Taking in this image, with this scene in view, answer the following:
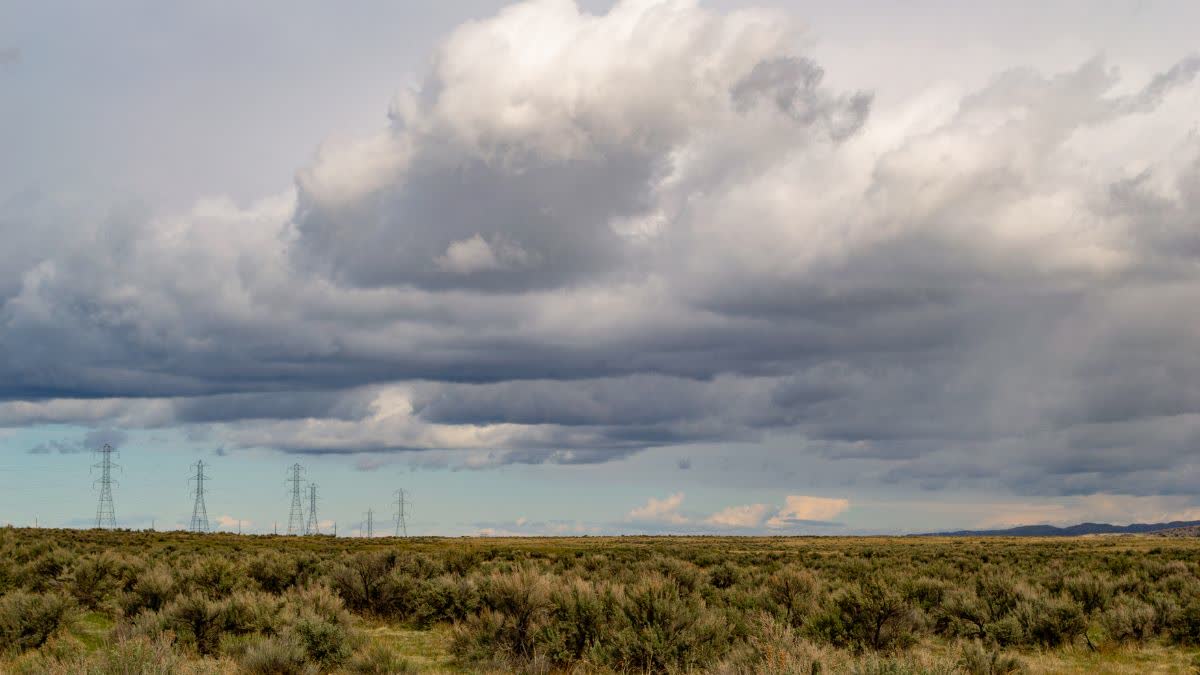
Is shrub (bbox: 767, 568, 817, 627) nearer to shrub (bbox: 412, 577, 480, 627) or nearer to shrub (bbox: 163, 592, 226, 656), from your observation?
shrub (bbox: 412, 577, 480, 627)

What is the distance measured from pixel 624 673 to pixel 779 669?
561 cm

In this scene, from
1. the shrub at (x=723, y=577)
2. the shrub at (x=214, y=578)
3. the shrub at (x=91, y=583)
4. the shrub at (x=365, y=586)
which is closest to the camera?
the shrub at (x=214, y=578)

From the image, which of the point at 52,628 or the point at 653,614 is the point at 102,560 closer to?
the point at 52,628

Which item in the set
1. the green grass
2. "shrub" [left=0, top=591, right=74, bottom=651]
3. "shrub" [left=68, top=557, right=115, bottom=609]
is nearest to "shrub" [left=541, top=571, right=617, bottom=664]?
the green grass

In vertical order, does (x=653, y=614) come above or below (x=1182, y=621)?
above

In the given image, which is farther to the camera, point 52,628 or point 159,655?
point 52,628

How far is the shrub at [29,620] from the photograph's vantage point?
19.2m

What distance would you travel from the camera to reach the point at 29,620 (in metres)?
19.7

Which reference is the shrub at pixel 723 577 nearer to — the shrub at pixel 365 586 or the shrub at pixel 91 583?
the shrub at pixel 365 586

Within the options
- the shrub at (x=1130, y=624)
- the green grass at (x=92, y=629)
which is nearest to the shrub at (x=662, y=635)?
the shrub at (x=1130, y=624)

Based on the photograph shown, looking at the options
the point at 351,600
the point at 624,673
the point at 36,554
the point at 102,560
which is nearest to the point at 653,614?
the point at 624,673

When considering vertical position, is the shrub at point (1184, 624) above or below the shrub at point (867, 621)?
below

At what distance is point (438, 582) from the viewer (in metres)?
25.8

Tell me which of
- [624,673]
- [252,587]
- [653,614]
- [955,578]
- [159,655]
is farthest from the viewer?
[955,578]
